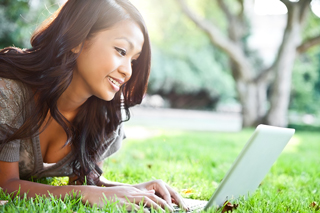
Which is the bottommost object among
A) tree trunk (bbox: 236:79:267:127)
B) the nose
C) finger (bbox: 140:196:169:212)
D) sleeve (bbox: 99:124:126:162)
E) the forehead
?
tree trunk (bbox: 236:79:267:127)

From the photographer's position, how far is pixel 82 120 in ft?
7.91

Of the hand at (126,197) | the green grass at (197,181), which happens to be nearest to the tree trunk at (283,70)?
the green grass at (197,181)

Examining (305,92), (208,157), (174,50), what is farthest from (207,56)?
(208,157)

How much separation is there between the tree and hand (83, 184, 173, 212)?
9941 millimetres

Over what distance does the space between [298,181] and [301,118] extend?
25467mm

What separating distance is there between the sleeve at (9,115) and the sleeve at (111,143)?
0.65 metres

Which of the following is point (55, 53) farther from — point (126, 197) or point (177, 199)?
point (177, 199)

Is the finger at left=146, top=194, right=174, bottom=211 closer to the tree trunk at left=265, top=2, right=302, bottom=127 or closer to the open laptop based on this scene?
the open laptop

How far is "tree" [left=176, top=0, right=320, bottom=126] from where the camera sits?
11.3 m

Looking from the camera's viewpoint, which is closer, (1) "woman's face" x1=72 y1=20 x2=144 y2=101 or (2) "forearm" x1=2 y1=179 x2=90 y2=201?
(2) "forearm" x1=2 y1=179 x2=90 y2=201

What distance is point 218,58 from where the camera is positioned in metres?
28.7

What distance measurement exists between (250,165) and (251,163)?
0.05ft

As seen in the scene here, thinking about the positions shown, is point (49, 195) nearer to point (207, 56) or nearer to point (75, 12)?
point (75, 12)

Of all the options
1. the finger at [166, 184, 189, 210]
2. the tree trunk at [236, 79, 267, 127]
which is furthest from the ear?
the tree trunk at [236, 79, 267, 127]
